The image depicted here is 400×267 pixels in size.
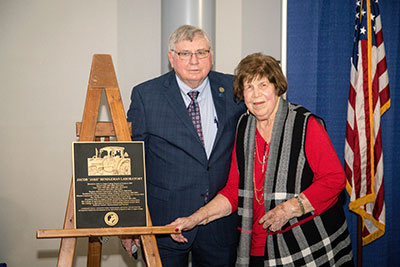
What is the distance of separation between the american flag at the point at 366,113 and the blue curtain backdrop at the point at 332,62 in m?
0.06

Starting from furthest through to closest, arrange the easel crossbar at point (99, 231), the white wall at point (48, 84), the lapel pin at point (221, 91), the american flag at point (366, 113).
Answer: the white wall at point (48, 84) < the american flag at point (366, 113) < the lapel pin at point (221, 91) < the easel crossbar at point (99, 231)

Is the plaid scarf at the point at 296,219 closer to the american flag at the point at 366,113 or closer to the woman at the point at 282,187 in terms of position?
the woman at the point at 282,187

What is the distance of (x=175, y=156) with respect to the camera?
6.72ft

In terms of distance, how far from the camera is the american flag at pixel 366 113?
9.25ft

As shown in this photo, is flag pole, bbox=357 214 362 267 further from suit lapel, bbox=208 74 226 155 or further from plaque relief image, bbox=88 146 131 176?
plaque relief image, bbox=88 146 131 176

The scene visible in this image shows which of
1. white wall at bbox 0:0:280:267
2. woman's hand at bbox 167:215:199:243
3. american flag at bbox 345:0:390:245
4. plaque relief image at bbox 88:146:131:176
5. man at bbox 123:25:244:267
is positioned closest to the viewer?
plaque relief image at bbox 88:146:131:176

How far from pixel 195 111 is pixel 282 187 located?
1.90ft

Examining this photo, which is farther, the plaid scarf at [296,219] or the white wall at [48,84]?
the white wall at [48,84]

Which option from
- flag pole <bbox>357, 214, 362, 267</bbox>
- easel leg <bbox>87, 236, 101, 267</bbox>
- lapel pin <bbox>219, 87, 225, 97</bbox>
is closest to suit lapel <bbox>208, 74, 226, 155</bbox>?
lapel pin <bbox>219, 87, 225, 97</bbox>

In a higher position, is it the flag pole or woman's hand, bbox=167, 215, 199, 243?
woman's hand, bbox=167, 215, 199, 243

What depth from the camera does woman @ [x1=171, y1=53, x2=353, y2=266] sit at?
1873 mm

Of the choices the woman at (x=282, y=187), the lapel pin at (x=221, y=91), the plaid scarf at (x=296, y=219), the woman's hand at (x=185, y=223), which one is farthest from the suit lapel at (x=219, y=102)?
the woman's hand at (x=185, y=223)

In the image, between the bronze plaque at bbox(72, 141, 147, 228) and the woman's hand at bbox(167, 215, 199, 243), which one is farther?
the woman's hand at bbox(167, 215, 199, 243)

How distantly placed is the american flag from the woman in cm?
98
